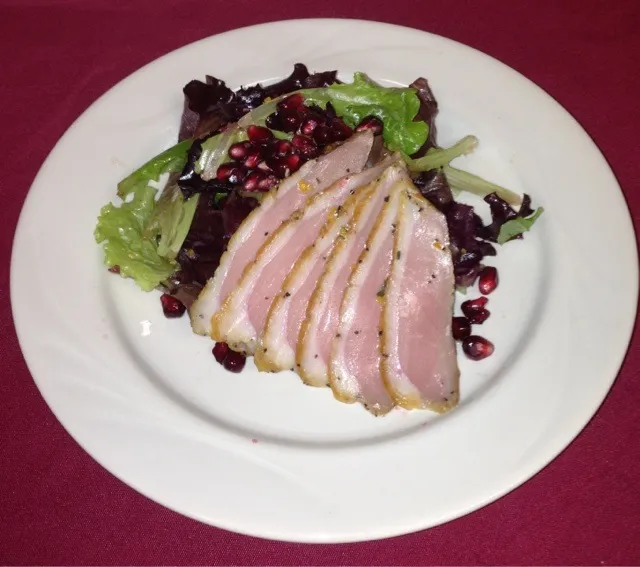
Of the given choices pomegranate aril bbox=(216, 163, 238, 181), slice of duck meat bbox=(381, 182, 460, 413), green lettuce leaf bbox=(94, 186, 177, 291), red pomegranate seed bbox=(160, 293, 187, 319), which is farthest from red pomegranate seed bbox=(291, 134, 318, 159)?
red pomegranate seed bbox=(160, 293, 187, 319)

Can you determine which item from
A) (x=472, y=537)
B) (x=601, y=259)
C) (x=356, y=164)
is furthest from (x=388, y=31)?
(x=472, y=537)

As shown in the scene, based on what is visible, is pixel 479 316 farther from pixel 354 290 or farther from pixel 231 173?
pixel 231 173

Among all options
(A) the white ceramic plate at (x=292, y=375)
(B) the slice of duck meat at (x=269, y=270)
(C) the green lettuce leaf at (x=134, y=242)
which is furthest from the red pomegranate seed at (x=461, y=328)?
(C) the green lettuce leaf at (x=134, y=242)

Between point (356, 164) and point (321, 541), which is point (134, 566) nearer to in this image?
point (321, 541)

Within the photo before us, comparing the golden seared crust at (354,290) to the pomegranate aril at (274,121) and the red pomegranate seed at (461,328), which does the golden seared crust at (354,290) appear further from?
the pomegranate aril at (274,121)

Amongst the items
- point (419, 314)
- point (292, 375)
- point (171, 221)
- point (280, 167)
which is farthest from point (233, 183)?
point (419, 314)
